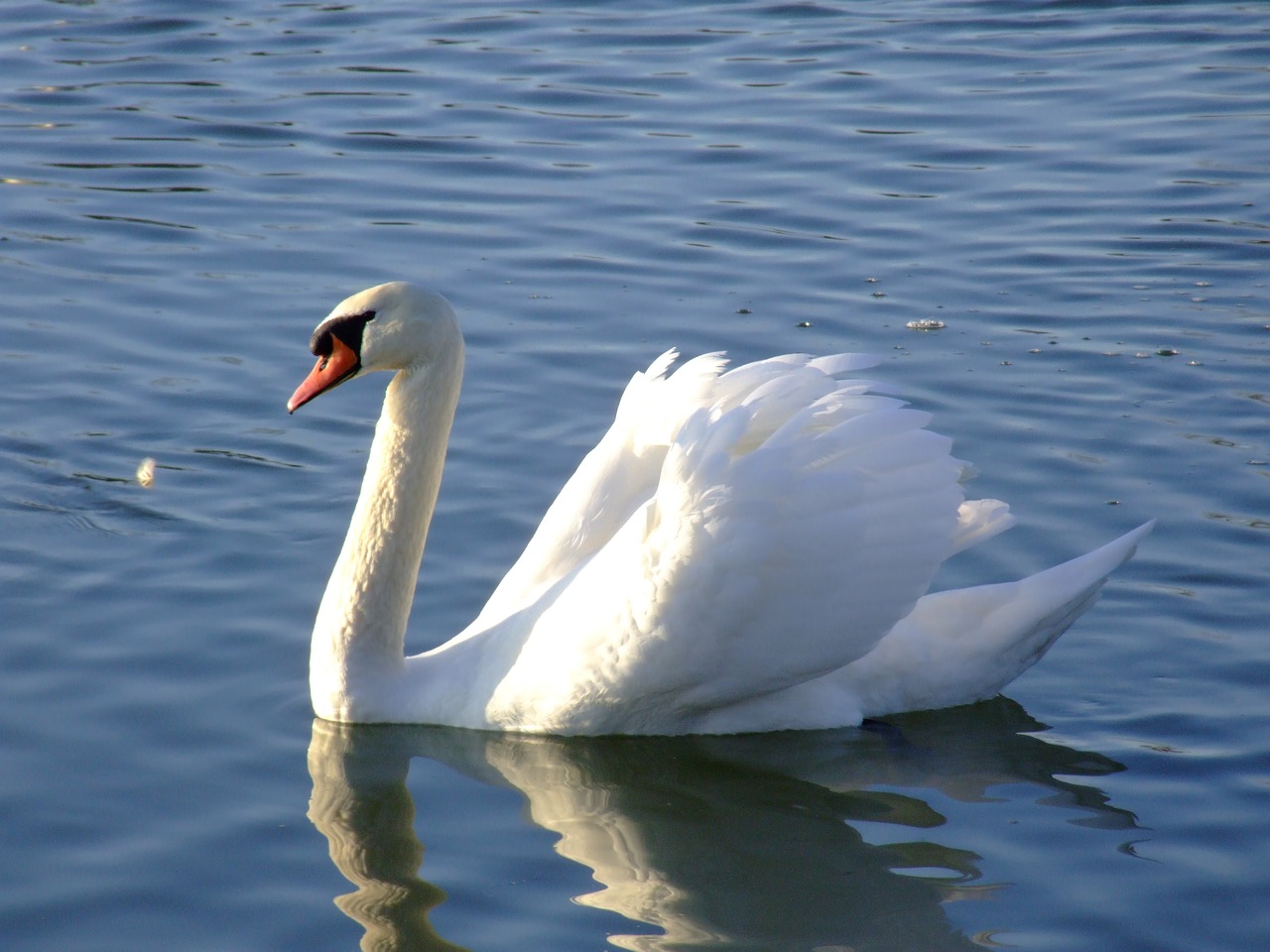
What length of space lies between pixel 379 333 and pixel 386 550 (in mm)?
749

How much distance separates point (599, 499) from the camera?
21.4 ft

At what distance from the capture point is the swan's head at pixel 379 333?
6.09 m

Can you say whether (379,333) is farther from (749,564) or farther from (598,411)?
(598,411)

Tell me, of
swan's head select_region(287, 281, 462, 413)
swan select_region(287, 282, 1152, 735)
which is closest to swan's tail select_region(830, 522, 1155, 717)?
swan select_region(287, 282, 1152, 735)

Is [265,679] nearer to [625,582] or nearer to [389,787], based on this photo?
[389,787]

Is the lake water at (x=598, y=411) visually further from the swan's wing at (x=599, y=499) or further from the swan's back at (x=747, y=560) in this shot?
the swan's wing at (x=599, y=499)

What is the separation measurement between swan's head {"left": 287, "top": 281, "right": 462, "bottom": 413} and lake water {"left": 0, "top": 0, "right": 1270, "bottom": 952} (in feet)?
3.63

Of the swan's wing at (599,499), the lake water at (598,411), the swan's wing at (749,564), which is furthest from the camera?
the swan's wing at (599,499)

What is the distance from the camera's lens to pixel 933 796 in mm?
5809

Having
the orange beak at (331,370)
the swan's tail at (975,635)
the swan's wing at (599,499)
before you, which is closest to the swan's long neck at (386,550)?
the orange beak at (331,370)

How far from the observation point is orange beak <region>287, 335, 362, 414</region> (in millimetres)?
6145

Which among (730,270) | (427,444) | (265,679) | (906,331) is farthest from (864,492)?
(730,270)

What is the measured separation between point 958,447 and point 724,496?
2.63 metres

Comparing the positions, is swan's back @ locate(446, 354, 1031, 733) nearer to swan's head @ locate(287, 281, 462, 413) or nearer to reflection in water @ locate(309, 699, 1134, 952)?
reflection in water @ locate(309, 699, 1134, 952)
